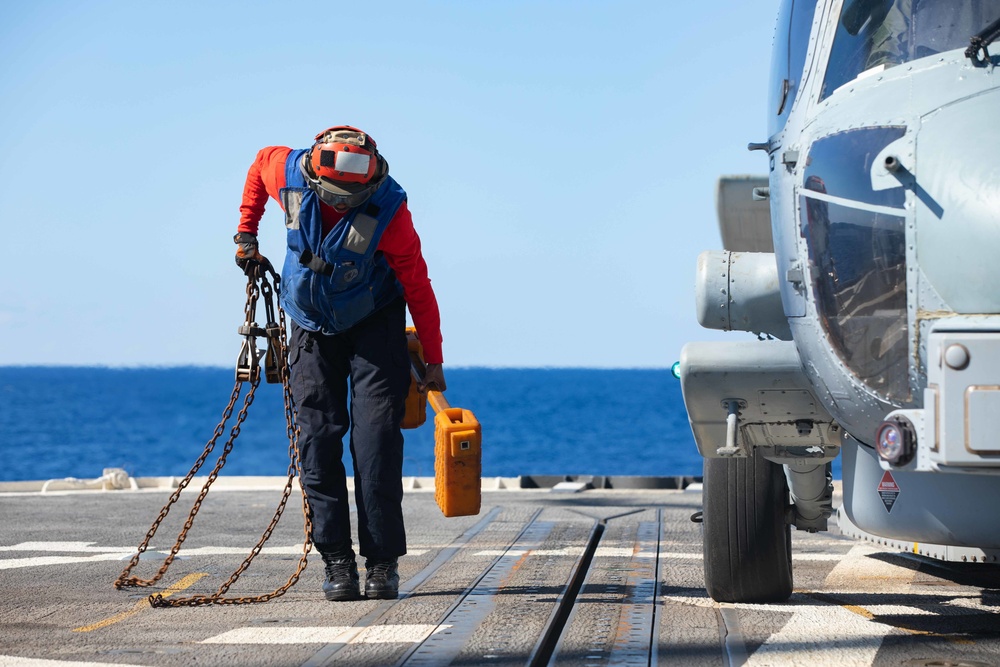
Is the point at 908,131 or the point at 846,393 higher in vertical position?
the point at 908,131

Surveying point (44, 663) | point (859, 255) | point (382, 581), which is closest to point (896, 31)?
point (859, 255)

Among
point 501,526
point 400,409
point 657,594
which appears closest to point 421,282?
point 400,409

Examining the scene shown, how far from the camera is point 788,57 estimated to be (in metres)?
4.46

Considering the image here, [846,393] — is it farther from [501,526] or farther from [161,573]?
[501,526]

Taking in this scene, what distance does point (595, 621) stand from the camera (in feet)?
15.1

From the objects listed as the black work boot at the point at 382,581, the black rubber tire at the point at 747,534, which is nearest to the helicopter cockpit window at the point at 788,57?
the black rubber tire at the point at 747,534

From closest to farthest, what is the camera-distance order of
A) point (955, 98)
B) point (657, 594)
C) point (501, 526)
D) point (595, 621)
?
1. point (955, 98)
2. point (595, 621)
3. point (657, 594)
4. point (501, 526)

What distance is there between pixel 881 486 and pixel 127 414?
118 meters

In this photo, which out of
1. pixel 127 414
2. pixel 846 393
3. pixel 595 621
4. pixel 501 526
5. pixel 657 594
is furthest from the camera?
pixel 127 414

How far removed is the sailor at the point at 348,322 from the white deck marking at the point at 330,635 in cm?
78

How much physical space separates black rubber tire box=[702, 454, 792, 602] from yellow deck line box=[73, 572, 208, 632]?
7.26ft

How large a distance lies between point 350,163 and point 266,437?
90.1 metres

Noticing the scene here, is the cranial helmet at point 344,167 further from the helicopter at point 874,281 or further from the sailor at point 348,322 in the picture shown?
the helicopter at point 874,281

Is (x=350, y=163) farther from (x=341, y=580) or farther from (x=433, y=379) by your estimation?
(x=341, y=580)
